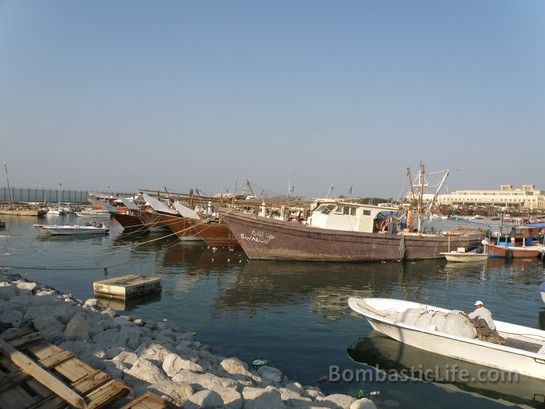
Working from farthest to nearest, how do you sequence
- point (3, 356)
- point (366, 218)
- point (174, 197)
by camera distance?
1. point (174, 197)
2. point (366, 218)
3. point (3, 356)

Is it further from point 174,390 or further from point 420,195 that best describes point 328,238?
point 174,390

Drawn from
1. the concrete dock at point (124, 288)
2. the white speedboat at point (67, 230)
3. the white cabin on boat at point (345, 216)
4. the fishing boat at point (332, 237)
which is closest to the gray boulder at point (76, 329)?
the concrete dock at point (124, 288)

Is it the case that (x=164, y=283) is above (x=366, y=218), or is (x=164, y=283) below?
below

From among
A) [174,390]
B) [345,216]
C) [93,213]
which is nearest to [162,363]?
[174,390]

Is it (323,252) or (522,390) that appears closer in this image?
(522,390)

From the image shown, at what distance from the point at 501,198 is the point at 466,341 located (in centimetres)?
15779

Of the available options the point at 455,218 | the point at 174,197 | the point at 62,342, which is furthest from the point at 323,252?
the point at 455,218

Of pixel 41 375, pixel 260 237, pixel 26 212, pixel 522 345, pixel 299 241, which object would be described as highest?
pixel 41 375

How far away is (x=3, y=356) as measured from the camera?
628 cm

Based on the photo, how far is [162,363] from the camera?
7.98 m

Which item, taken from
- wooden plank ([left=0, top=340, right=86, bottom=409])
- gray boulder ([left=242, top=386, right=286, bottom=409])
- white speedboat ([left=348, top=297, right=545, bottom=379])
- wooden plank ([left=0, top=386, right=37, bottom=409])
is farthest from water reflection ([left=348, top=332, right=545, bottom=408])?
wooden plank ([left=0, top=386, right=37, bottom=409])

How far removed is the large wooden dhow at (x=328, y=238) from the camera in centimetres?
2628

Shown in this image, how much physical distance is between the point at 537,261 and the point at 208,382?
105 feet

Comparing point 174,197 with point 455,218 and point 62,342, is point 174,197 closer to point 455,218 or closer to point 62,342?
point 62,342
